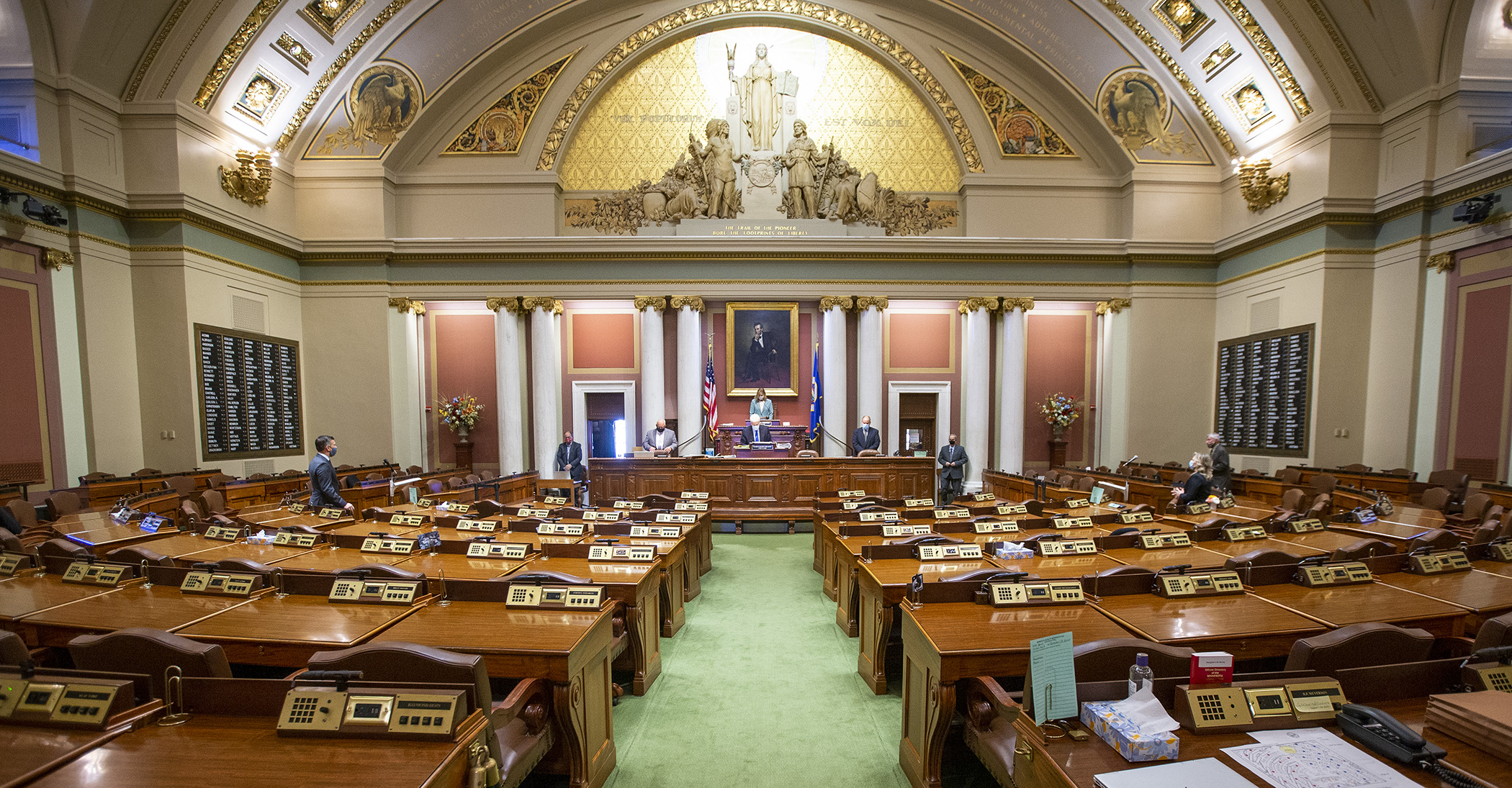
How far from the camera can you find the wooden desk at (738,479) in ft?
34.3

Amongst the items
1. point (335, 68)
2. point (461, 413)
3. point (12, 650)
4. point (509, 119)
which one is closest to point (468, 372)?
point (461, 413)

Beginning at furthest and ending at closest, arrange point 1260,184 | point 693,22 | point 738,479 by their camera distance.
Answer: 1. point 693,22
2. point 1260,184
3. point 738,479

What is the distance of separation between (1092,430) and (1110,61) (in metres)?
8.21

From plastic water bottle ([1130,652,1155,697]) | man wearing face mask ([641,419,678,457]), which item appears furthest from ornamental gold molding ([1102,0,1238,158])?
plastic water bottle ([1130,652,1155,697])

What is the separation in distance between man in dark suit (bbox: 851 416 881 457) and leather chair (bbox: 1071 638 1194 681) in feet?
31.0

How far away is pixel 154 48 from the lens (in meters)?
9.33

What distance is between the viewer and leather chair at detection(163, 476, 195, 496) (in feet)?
26.3

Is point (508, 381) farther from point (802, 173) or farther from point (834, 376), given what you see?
point (802, 173)

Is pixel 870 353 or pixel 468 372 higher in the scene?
pixel 870 353

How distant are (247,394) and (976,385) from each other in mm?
15178

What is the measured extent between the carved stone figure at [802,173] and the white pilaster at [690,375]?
317cm

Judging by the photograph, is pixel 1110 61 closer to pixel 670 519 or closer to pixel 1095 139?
pixel 1095 139

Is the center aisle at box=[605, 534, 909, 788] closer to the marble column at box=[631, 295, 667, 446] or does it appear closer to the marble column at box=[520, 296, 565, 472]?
the marble column at box=[631, 295, 667, 446]

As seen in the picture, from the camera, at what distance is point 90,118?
905 centimetres
